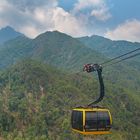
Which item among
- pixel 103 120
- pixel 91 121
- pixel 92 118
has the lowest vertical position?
pixel 91 121

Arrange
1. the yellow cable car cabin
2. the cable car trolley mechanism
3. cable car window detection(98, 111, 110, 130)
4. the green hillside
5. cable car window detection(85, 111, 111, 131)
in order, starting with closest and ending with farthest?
the cable car trolley mechanism
the yellow cable car cabin
cable car window detection(85, 111, 111, 131)
cable car window detection(98, 111, 110, 130)
the green hillside

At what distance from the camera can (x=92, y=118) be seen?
122 ft

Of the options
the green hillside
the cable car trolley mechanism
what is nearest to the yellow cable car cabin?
the cable car trolley mechanism

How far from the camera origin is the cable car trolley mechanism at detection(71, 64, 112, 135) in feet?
119

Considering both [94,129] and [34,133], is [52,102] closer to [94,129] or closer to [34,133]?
[34,133]

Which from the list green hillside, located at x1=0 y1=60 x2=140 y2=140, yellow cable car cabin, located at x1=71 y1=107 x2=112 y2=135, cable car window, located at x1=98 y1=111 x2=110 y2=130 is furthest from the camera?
green hillside, located at x1=0 y1=60 x2=140 y2=140

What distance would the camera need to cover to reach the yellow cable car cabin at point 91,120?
36.7m

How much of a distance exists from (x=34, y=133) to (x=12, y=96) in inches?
1696

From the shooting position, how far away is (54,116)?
171625 millimetres

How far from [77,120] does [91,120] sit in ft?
4.93

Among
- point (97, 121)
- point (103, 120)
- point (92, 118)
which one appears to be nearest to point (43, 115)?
point (103, 120)

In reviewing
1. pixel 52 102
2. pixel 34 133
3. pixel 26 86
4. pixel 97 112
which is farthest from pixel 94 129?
pixel 26 86

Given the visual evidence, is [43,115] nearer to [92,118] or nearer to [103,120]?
[103,120]

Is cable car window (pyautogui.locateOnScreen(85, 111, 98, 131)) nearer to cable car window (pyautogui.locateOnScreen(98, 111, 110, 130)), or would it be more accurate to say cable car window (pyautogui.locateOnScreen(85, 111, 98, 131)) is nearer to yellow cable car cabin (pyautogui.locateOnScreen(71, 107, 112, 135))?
yellow cable car cabin (pyautogui.locateOnScreen(71, 107, 112, 135))
